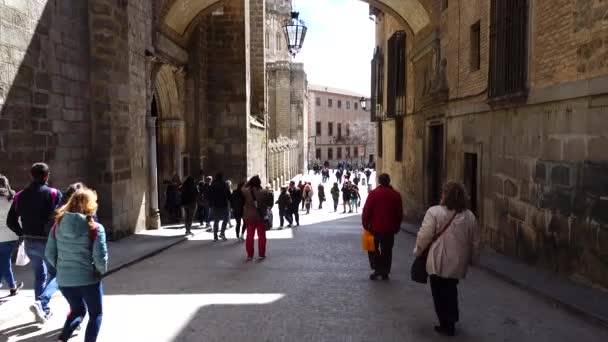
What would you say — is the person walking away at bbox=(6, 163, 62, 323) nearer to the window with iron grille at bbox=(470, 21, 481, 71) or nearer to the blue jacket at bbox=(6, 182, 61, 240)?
the blue jacket at bbox=(6, 182, 61, 240)

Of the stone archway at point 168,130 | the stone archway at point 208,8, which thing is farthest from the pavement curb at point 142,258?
the stone archway at point 208,8

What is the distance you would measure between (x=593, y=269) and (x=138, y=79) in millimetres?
8358

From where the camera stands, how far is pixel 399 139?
16.8 metres

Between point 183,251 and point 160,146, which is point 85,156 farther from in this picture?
point 160,146

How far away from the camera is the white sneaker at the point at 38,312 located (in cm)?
443

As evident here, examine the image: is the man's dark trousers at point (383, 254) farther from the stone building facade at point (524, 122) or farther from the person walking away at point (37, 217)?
the person walking away at point (37, 217)

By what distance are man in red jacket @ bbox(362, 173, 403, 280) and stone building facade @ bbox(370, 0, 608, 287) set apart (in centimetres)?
203

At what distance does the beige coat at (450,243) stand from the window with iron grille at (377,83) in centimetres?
1573

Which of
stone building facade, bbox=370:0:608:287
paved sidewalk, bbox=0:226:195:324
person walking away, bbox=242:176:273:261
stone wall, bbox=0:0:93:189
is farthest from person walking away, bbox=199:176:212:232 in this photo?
stone building facade, bbox=370:0:608:287

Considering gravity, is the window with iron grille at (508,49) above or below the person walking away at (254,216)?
above

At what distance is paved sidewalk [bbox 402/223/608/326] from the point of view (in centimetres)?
495

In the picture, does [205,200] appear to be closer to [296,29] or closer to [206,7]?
[296,29]

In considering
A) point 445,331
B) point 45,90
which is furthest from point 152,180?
point 445,331

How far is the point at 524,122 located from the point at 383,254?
2959 millimetres
